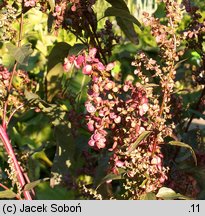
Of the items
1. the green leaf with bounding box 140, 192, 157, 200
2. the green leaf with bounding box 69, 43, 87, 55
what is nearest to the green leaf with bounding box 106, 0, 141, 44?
the green leaf with bounding box 69, 43, 87, 55

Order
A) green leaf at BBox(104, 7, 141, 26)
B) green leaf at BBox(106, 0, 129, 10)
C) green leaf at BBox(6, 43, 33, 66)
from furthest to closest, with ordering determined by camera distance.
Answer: green leaf at BBox(106, 0, 129, 10), green leaf at BBox(104, 7, 141, 26), green leaf at BBox(6, 43, 33, 66)

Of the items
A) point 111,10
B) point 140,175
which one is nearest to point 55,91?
point 111,10

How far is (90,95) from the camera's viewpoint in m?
1.27

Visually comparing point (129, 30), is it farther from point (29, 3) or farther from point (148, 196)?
point (148, 196)

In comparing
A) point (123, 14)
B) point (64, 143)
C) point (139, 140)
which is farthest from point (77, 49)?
point (139, 140)

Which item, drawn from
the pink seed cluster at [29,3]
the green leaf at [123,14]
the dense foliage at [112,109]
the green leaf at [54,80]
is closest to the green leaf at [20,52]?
the dense foliage at [112,109]

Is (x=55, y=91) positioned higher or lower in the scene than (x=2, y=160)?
higher

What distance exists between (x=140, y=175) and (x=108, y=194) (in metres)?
0.33

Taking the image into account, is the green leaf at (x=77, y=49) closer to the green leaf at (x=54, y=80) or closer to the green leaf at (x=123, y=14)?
the green leaf at (x=123, y=14)

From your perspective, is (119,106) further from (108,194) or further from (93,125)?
(108,194)

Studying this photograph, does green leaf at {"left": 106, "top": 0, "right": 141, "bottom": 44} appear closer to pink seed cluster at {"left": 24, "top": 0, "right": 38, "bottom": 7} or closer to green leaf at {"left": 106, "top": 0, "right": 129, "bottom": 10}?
green leaf at {"left": 106, "top": 0, "right": 129, "bottom": 10}

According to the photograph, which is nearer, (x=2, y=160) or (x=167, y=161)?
(x=167, y=161)

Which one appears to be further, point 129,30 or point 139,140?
point 129,30

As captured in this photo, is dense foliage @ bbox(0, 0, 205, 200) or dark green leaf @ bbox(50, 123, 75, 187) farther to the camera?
dark green leaf @ bbox(50, 123, 75, 187)
